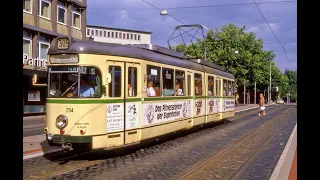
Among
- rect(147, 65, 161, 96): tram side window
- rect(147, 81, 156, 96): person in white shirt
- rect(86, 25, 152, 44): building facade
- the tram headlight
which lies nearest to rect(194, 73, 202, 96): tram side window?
rect(147, 65, 161, 96): tram side window

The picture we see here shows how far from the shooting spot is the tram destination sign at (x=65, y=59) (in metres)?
9.20

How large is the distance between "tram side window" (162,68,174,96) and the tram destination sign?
12.1 feet

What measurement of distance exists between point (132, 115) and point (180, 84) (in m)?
3.98

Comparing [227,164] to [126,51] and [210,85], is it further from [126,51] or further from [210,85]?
[210,85]

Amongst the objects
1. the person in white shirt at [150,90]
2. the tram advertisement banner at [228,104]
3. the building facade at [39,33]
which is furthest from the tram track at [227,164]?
the building facade at [39,33]

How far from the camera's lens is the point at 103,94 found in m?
9.29

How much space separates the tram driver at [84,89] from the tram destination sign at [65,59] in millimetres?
469

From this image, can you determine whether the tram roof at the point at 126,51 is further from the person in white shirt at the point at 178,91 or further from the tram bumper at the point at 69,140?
the tram bumper at the point at 69,140

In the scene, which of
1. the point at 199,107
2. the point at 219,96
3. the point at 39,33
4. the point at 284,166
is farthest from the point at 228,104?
the point at 39,33

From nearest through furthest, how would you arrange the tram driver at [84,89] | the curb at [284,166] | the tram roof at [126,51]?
the curb at [284,166], the tram driver at [84,89], the tram roof at [126,51]

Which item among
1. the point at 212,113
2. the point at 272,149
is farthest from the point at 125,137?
the point at 212,113

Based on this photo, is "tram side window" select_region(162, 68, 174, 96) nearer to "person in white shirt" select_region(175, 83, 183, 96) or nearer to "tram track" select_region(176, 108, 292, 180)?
"person in white shirt" select_region(175, 83, 183, 96)

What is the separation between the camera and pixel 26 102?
2842 centimetres
